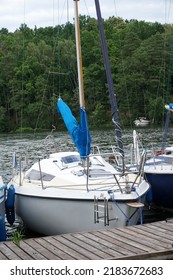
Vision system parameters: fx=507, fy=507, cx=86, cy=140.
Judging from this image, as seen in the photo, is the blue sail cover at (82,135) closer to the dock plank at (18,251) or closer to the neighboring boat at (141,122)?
the dock plank at (18,251)

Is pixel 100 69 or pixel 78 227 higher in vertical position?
pixel 100 69

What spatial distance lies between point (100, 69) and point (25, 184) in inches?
3041

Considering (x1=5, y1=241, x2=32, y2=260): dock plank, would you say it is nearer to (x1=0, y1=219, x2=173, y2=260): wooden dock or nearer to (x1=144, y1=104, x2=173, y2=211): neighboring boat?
(x1=0, y1=219, x2=173, y2=260): wooden dock

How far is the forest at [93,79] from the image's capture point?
258 ft

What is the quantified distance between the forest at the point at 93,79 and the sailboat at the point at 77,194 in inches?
2337

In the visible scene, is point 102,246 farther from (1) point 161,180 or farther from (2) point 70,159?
(1) point 161,180

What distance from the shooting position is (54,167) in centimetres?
1386

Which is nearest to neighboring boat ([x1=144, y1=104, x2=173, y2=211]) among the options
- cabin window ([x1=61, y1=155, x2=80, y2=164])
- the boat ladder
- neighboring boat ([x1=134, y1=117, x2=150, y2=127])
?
cabin window ([x1=61, y1=155, x2=80, y2=164])

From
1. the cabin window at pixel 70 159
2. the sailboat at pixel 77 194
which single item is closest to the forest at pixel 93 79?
the cabin window at pixel 70 159

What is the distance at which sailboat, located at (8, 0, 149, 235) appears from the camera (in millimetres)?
11688

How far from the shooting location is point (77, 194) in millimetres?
11938

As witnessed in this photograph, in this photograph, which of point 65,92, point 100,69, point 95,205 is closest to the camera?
point 95,205

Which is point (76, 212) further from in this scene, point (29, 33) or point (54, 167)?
point (29, 33)
